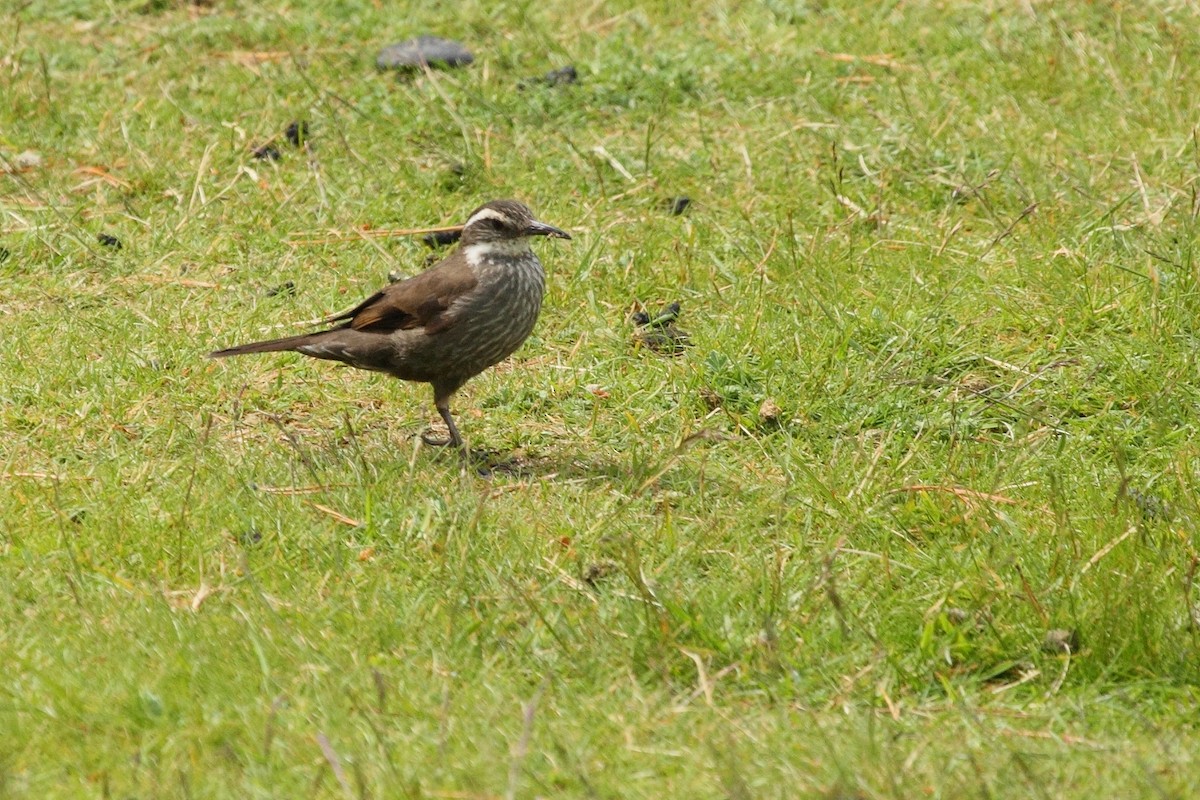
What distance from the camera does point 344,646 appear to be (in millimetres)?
4980

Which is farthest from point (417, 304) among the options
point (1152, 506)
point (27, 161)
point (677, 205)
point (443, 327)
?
point (27, 161)

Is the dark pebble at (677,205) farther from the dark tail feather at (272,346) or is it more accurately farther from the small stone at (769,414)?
the dark tail feather at (272,346)

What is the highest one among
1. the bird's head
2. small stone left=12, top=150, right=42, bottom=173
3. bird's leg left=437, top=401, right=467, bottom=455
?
the bird's head

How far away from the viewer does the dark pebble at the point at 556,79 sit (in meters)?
9.80

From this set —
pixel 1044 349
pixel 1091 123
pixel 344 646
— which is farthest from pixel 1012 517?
pixel 1091 123

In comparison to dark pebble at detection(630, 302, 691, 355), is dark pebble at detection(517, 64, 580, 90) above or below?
above

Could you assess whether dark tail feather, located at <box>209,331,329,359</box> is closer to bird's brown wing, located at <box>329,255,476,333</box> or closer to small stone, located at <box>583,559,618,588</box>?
bird's brown wing, located at <box>329,255,476,333</box>

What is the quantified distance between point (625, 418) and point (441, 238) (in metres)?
2.04

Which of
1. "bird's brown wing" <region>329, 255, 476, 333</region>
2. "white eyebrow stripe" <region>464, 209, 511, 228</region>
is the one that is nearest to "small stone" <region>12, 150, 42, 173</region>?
"bird's brown wing" <region>329, 255, 476, 333</region>

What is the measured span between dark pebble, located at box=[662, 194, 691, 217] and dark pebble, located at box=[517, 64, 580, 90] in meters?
1.46

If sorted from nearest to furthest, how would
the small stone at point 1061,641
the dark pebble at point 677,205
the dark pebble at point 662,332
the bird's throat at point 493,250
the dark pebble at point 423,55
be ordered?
the small stone at point 1061,641 → the bird's throat at point 493,250 → the dark pebble at point 662,332 → the dark pebble at point 677,205 → the dark pebble at point 423,55

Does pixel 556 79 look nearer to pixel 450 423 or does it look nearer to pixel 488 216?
pixel 488 216

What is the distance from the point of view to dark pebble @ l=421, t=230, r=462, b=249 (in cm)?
852

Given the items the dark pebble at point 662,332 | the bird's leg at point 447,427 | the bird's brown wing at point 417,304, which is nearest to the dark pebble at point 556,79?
the dark pebble at point 662,332
